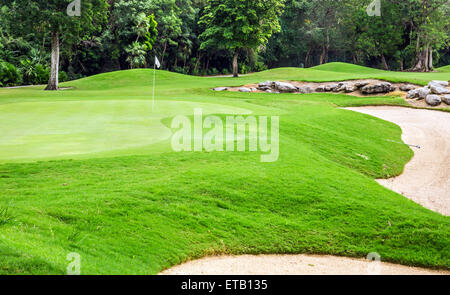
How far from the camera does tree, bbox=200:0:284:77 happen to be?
40.6m

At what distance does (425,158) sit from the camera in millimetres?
16703

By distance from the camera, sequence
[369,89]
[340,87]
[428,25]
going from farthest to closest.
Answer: [428,25], [340,87], [369,89]

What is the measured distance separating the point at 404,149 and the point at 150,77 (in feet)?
94.2

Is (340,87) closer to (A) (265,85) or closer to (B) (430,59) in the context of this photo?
(A) (265,85)

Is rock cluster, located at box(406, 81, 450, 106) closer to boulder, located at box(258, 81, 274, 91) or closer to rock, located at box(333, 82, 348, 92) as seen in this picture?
rock, located at box(333, 82, 348, 92)

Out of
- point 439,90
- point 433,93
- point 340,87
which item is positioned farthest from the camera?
point 340,87

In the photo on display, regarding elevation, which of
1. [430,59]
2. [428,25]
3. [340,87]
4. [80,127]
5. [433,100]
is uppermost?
[428,25]

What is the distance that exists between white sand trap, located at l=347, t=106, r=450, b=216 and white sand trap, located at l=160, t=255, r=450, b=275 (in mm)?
4417

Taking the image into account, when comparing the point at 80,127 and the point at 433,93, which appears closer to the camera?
the point at 80,127

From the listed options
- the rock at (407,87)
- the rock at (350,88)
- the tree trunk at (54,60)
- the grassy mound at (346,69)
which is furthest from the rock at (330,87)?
the tree trunk at (54,60)

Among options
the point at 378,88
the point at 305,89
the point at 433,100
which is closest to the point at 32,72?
the point at 305,89

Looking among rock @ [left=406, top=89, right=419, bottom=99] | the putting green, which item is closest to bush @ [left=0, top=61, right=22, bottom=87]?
the putting green

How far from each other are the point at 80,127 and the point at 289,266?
28.3ft

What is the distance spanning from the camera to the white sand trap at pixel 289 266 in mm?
6070
